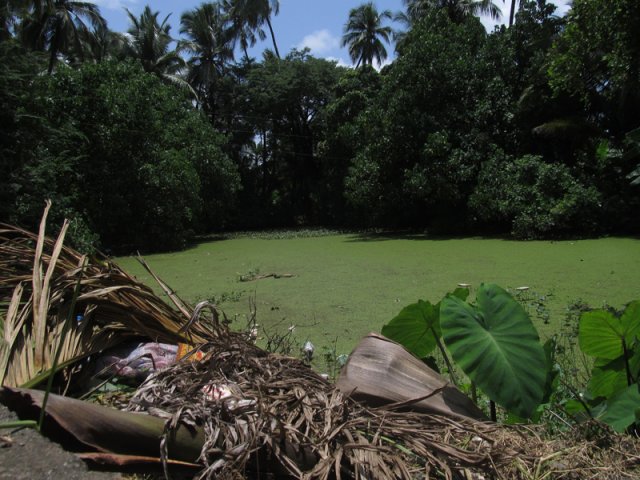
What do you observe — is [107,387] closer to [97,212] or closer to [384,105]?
[97,212]

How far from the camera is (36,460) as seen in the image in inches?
32.4

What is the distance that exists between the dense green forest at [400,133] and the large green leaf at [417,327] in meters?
3.73

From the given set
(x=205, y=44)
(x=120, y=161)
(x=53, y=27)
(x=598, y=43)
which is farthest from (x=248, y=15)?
(x=598, y=43)

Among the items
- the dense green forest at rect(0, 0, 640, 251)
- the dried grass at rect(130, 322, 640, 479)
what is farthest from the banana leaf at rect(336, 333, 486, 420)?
the dense green forest at rect(0, 0, 640, 251)

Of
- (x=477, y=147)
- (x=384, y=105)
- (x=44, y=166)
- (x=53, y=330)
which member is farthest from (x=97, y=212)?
Answer: (x=53, y=330)

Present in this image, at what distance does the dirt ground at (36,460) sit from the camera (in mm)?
785

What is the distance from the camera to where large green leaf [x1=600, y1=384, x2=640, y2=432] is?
123 centimetres

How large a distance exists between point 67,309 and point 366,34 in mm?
19298

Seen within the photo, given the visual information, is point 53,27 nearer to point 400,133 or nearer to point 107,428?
point 400,133

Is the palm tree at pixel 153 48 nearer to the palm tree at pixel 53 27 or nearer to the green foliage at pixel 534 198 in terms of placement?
the palm tree at pixel 53 27

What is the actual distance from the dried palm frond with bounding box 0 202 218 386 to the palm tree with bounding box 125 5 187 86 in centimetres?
1579

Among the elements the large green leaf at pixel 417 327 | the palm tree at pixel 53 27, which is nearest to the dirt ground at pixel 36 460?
the large green leaf at pixel 417 327

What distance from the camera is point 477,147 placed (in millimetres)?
10211

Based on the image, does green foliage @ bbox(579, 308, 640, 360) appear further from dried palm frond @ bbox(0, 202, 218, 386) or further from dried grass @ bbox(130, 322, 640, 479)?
dried palm frond @ bbox(0, 202, 218, 386)
